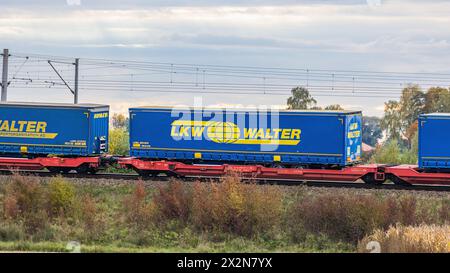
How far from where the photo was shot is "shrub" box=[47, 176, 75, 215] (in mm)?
33156

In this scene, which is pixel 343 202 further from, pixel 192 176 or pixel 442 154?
pixel 192 176

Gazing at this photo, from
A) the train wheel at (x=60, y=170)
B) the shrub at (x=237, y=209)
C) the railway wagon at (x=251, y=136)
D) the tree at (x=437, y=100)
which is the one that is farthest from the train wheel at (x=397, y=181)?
the tree at (x=437, y=100)

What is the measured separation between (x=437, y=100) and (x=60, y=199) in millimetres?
59659

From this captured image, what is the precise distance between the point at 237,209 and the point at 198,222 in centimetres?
165

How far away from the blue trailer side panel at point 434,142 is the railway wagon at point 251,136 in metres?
3.19

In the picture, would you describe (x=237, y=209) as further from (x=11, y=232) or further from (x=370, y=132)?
(x=370, y=132)

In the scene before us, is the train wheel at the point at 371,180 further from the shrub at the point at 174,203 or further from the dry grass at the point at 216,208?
the shrub at the point at 174,203

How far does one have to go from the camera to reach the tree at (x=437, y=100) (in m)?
82.1

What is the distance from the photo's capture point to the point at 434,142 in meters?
36.4

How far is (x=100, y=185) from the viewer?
1480 inches

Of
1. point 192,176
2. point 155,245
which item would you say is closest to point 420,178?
point 192,176

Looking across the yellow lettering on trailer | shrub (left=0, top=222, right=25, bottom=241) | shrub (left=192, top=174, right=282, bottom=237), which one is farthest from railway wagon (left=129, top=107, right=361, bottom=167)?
shrub (left=0, top=222, right=25, bottom=241)

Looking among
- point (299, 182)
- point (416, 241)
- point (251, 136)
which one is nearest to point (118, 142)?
point (251, 136)
